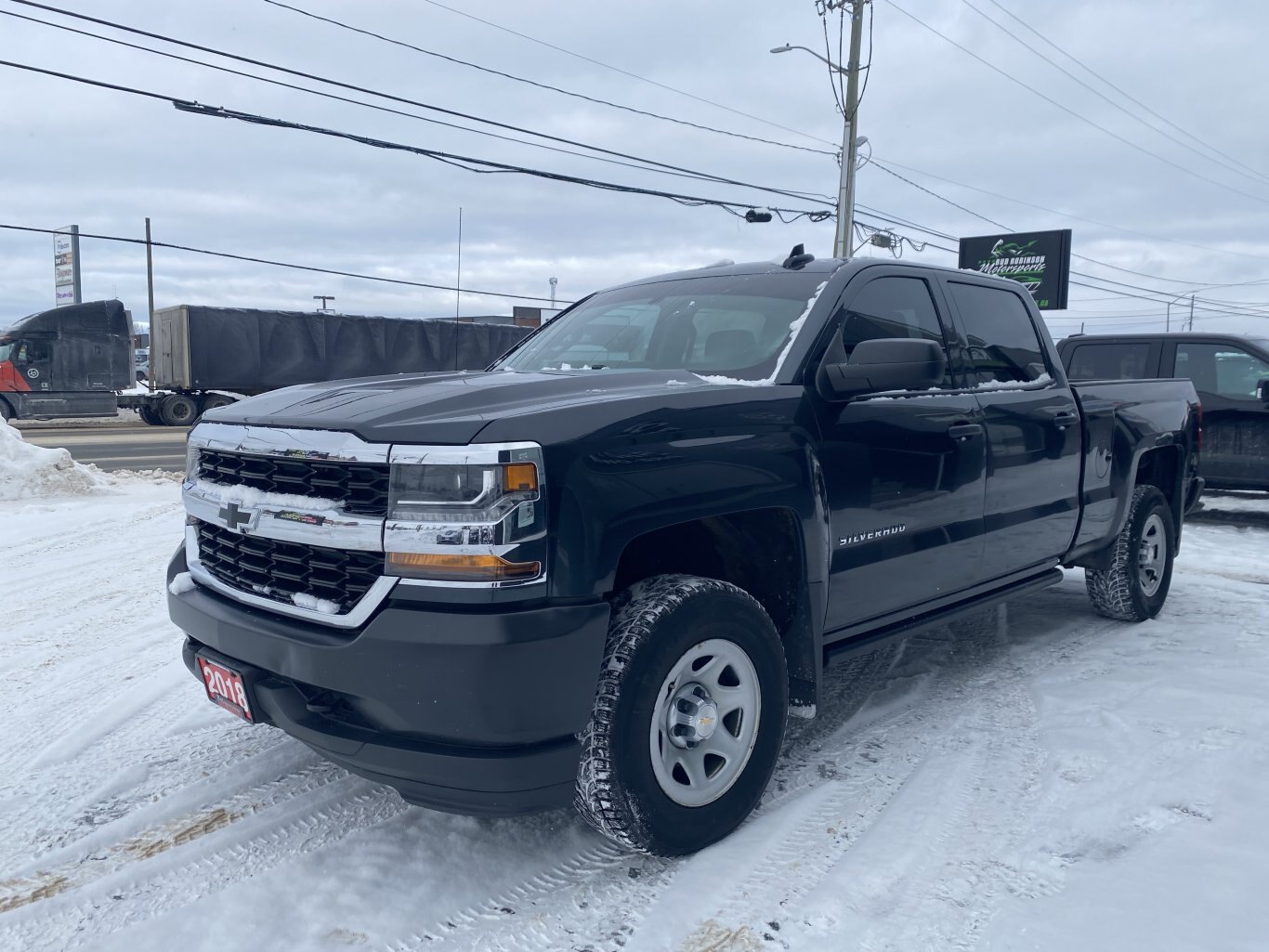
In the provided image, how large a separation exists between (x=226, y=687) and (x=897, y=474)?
2.37 meters

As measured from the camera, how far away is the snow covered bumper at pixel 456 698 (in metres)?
2.34

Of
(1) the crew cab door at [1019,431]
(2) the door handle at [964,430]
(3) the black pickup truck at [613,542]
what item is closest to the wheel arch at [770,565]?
(3) the black pickup truck at [613,542]

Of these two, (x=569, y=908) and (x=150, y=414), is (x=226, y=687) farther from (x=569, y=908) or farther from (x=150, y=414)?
(x=150, y=414)

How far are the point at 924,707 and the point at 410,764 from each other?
8.29 ft

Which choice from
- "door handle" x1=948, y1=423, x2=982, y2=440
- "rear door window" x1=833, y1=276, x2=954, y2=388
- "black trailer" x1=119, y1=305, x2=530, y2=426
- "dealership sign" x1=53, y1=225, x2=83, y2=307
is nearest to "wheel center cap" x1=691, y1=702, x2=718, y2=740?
"rear door window" x1=833, y1=276, x2=954, y2=388

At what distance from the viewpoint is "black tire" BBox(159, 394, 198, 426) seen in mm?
26281

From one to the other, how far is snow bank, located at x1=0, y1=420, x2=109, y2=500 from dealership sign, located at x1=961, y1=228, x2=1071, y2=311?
29.2 meters

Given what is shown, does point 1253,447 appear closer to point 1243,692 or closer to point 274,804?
point 1243,692

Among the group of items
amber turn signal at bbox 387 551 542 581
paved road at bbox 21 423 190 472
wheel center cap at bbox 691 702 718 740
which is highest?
amber turn signal at bbox 387 551 542 581

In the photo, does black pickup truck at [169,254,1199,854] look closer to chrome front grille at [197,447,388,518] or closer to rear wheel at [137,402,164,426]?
chrome front grille at [197,447,388,518]

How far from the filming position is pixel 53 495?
9.62 m

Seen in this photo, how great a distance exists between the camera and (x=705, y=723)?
279cm

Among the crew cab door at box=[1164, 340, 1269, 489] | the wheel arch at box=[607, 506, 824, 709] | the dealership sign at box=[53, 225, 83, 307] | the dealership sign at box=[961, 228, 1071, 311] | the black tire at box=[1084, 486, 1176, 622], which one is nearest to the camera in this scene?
the wheel arch at box=[607, 506, 824, 709]

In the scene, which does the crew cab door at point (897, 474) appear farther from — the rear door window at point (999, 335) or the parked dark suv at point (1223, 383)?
the parked dark suv at point (1223, 383)
